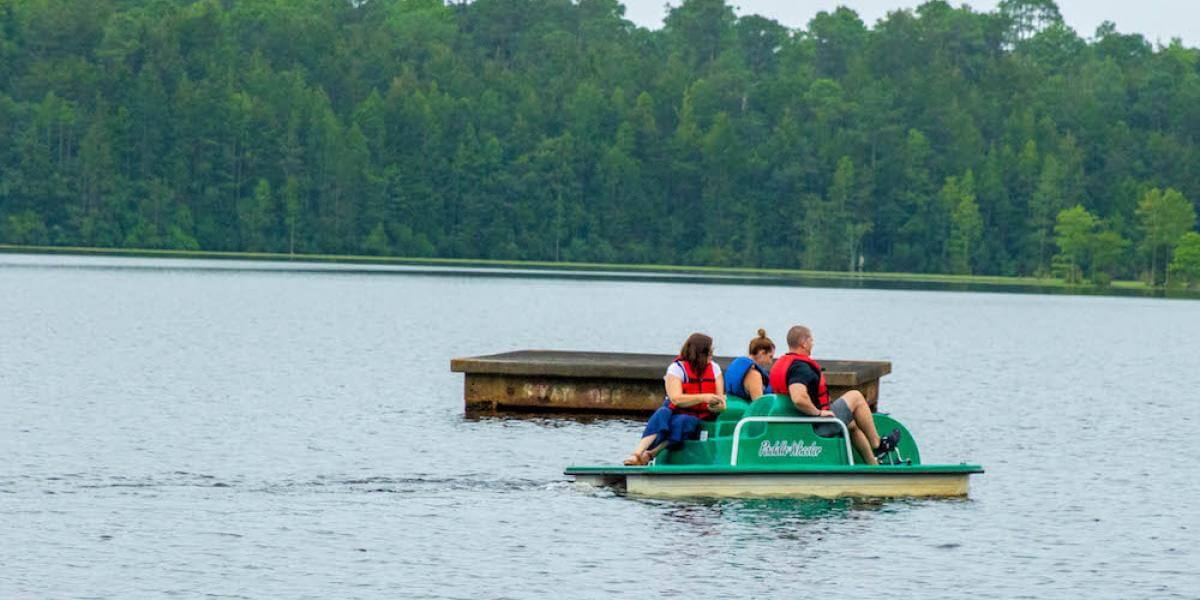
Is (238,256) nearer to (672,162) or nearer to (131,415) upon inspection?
(672,162)

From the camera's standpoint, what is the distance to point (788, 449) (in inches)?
965

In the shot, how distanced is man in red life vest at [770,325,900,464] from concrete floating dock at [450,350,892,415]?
34.3 feet

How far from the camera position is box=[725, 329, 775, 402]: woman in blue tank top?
2536 centimetres

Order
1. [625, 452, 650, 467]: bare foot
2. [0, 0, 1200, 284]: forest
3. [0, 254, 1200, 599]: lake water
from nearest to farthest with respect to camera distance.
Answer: [0, 254, 1200, 599]: lake water → [625, 452, 650, 467]: bare foot → [0, 0, 1200, 284]: forest

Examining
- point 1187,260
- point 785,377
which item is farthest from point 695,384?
point 1187,260

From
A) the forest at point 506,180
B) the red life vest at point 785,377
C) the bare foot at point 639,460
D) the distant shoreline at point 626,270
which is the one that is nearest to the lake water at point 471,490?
the bare foot at point 639,460

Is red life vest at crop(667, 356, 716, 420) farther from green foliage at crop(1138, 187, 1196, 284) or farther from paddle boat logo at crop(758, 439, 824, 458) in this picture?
green foliage at crop(1138, 187, 1196, 284)

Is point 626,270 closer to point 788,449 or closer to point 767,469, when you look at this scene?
point 788,449

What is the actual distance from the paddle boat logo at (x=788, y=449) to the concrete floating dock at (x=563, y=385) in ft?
35.9

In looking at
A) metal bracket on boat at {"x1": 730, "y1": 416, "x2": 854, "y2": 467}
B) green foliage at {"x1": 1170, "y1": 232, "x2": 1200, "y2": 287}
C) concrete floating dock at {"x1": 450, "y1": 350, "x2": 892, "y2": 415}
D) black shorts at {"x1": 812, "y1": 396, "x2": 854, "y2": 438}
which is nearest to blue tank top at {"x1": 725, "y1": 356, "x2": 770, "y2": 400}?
metal bracket on boat at {"x1": 730, "y1": 416, "x2": 854, "y2": 467}

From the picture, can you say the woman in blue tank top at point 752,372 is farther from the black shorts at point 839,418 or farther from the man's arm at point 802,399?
the black shorts at point 839,418

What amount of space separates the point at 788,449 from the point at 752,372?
136 centimetres

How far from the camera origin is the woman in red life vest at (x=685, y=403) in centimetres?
2464

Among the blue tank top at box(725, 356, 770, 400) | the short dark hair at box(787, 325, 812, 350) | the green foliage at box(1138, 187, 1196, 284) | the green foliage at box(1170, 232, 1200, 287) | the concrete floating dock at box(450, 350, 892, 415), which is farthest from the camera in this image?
the green foliage at box(1138, 187, 1196, 284)
